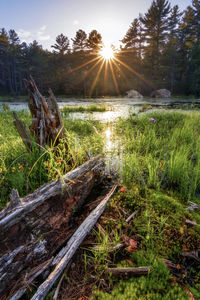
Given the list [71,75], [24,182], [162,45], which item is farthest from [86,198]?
[162,45]

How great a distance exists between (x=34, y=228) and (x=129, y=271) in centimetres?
73

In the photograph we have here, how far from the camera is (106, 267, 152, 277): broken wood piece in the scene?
0.97 m

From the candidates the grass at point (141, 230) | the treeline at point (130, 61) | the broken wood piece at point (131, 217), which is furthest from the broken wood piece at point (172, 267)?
the treeline at point (130, 61)

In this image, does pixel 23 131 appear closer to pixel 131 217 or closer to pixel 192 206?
pixel 131 217

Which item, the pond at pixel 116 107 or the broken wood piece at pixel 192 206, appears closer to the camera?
the broken wood piece at pixel 192 206

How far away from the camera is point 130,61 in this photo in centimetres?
3139

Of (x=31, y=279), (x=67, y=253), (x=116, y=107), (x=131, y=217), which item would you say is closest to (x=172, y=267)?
(x=131, y=217)

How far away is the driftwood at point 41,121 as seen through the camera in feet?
5.97

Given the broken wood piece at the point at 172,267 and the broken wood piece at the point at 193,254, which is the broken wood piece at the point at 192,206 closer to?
the broken wood piece at the point at 193,254

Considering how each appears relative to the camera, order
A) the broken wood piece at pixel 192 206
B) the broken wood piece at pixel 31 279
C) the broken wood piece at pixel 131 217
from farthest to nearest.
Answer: the broken wood piece at pixel 192 206
the broken wood piece at pixel 131 217
the broken wood piece at pixel 31 279

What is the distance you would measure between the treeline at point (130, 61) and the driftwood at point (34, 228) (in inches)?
1175

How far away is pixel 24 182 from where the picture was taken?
5.59 ft

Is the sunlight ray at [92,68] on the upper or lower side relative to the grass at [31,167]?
upper

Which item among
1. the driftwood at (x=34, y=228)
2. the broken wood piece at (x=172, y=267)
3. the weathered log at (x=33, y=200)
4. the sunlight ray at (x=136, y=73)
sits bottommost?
the broken wood piece at (x=172, y=267)
